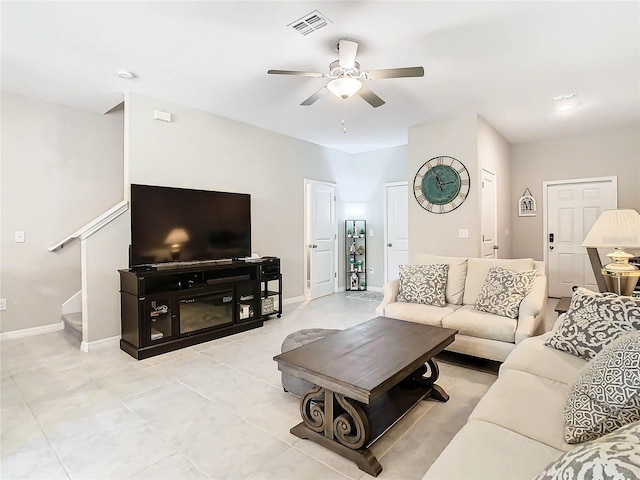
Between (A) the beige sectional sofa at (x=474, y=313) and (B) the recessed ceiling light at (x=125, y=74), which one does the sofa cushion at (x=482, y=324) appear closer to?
(A) the beige sectional sofa at (x=474, y=313)

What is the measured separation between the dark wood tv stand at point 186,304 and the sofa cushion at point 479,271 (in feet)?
8.03

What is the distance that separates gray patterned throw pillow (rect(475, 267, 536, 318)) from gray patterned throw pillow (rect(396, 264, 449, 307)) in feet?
1.25

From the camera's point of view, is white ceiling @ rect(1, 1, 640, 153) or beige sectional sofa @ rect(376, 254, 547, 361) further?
beige sectional sofa @ rect(376, 254, 547, 361)

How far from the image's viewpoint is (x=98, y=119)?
455 cm

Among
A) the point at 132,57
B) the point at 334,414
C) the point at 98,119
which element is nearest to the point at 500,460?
the point at 334,414

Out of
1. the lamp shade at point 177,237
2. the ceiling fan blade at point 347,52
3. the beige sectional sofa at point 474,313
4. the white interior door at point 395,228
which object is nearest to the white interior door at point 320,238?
the white interior door at point 395,228

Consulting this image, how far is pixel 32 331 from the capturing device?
4070mm

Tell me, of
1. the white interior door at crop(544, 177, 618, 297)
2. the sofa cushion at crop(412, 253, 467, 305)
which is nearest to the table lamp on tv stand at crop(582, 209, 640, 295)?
the sofa cushion at crop(412, 253, 467, 305)

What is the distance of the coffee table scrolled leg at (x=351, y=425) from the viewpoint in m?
1.80

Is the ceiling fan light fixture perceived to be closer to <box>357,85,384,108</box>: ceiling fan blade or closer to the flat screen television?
<box>357,85,384,108</box>: ceiling fan blade

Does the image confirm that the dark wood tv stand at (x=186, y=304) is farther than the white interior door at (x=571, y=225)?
No

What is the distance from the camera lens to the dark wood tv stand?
3377 mm

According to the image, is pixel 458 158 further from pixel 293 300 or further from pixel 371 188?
pixel 293 300

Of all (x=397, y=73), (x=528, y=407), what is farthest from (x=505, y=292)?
(x=397, y=73)
